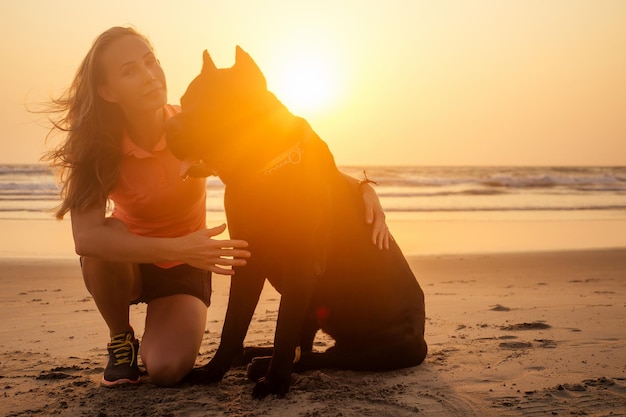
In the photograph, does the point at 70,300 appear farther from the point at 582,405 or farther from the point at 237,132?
the point at 582,405

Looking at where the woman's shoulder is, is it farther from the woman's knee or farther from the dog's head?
the woman's knee

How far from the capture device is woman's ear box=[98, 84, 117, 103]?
3.42 m

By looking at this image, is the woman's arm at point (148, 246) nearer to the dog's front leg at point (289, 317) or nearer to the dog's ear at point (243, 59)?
the dog's front leg at point (289, 317)

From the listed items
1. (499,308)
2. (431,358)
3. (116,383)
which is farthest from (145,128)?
(499,308)

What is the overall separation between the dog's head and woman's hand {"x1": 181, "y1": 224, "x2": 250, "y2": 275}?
295 mm

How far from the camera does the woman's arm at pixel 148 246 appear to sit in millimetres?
2885

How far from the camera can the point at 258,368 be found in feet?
10.5

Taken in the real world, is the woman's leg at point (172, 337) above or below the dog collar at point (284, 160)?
below

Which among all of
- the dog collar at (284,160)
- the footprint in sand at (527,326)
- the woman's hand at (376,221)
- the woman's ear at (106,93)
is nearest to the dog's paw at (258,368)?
the woman's hand at (376,221)

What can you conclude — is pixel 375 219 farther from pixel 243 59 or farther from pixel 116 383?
pixel 116 383

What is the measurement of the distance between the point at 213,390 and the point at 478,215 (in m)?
10.5

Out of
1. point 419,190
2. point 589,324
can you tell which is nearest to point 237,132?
point 589,324

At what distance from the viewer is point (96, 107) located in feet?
11.3

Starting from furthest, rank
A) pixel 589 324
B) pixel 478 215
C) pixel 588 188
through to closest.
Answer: pixel 588 188 → pixel 478 215 → pixel 589 324
